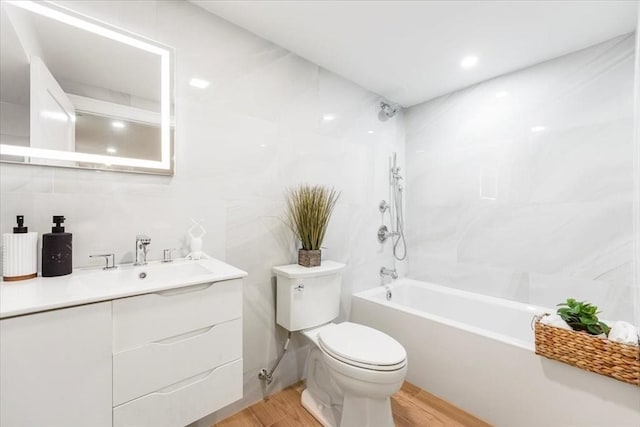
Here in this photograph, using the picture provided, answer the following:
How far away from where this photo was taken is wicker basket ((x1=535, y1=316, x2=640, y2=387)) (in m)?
1.17

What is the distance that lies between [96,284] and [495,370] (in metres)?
2.08

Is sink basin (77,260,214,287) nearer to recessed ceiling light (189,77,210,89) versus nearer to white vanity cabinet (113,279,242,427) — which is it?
white vanity cabinet (113,279,242,427)

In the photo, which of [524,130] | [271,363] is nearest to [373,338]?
[271,363]

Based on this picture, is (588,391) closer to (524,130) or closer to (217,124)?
(524,130)

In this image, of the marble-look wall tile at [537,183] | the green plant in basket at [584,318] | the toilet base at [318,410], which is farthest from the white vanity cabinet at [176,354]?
the marble-look wall tile at [537,183]

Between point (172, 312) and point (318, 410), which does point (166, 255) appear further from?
point (318, 410)

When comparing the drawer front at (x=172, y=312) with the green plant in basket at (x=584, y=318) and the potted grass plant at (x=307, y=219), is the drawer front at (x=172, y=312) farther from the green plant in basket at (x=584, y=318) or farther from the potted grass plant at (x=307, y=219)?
the green plant in basket at (x=584, y=318)

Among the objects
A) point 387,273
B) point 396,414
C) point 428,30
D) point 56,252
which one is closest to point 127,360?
point 56,252

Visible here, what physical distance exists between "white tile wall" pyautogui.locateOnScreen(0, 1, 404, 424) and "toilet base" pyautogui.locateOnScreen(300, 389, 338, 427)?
22 centimetres

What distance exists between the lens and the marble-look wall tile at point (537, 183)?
179 cm

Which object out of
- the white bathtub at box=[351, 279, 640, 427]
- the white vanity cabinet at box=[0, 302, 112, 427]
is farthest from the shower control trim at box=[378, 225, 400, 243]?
the white vanity cabinet at box=[0, 302, 112, 427]

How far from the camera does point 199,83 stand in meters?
1.57

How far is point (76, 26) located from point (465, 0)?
195cm

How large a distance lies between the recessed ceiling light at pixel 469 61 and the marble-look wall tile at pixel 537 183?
1.11ft
